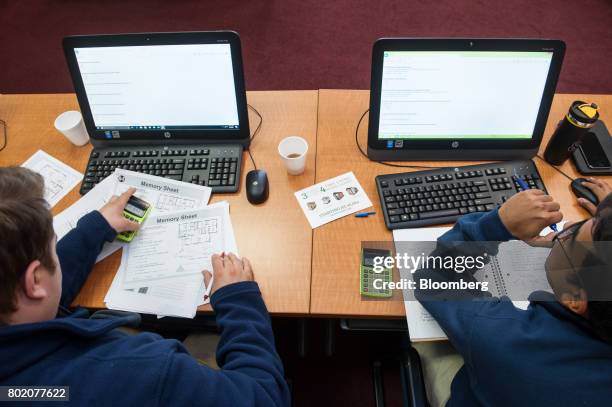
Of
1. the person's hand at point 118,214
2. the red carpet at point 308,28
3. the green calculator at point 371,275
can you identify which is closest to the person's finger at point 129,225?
the person's hand at point 118,214

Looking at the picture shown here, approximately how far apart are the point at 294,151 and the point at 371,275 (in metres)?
0.43

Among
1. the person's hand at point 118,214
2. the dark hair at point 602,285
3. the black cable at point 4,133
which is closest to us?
the dark hair at point 602,285

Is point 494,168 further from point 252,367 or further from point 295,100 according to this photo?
point 252,367

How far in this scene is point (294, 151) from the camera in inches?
48.7

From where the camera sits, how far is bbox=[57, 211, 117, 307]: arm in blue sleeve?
1.03m

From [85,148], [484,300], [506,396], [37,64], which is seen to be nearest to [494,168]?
[484,300]

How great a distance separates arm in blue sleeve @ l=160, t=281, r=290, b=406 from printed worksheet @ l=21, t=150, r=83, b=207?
2.06 ft

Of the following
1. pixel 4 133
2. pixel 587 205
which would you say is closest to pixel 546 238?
pixel 587 205

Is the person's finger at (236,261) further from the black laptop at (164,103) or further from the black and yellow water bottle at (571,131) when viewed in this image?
the black and yellow water bottle at (571,131)

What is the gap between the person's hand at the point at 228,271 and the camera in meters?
1.00

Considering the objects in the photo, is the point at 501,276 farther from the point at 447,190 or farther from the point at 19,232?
the point at 19,232

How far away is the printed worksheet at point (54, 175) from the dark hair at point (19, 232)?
461 mm

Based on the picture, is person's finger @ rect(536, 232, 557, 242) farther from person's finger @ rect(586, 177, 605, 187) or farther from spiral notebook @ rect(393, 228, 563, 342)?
person's finger @ rect(586, 177, 605, 187)

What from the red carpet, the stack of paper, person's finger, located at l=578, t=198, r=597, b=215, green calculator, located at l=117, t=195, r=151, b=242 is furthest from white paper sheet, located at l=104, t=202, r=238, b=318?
the red carpet
